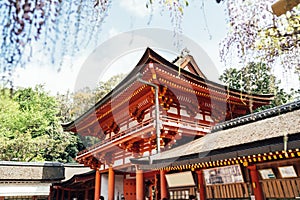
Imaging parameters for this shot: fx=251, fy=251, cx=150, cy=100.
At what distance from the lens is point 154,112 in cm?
1013

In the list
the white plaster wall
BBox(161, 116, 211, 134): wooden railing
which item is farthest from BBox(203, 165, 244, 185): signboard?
the white plaster wall

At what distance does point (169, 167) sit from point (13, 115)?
20.0m

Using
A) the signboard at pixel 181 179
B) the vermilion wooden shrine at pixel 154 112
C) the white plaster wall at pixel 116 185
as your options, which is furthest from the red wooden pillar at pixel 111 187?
the signboard at pixel 181 179

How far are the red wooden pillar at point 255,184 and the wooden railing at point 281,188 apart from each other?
12 centimetres

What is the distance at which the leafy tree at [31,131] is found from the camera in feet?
68.0

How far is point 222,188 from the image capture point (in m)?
7.95

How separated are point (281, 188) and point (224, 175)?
168 cm

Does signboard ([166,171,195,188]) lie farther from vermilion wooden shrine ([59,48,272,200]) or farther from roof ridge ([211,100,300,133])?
roof ridge ([211,100,300,133])

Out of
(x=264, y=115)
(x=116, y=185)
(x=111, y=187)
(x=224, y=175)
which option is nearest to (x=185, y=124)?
(x=224, y=175)

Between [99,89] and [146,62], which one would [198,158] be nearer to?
[146,62]

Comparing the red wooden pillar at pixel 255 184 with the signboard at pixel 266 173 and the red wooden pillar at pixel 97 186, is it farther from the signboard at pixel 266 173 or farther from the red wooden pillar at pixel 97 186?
the red wooden pillar at pixel 97 186

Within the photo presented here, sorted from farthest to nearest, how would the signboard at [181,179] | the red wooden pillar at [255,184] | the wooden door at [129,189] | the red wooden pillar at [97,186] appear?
the red wooden pillar at [97,186] → the wooden door at [129,189] → the signboard at [181,179] → the red wooden pillar at [255,184]

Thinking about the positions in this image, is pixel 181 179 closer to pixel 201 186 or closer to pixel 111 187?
pixel 201 186

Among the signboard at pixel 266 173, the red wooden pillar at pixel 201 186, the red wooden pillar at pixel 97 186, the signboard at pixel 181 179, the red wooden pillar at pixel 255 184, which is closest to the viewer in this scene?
the signboard at pixel 266 173
